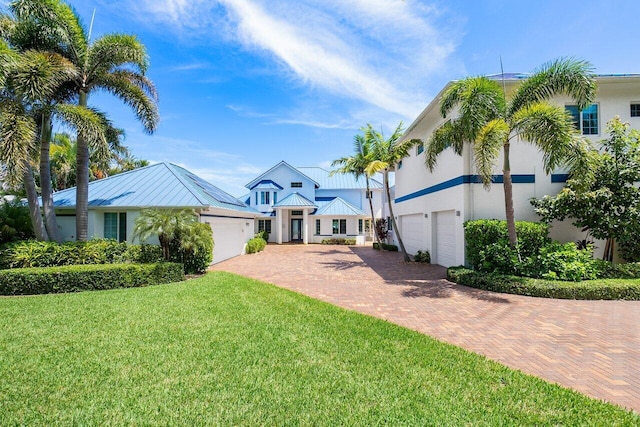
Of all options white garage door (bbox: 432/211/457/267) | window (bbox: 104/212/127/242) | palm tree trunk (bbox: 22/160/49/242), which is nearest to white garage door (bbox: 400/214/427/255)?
white garage door (bbox: 432/211/457/267)

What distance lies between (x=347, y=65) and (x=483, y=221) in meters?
7.95

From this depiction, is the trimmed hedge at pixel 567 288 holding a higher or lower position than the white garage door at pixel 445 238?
lower

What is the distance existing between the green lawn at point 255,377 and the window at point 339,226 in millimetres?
23164

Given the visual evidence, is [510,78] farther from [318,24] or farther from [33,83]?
[33,83]

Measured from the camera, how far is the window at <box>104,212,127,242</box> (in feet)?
49.6

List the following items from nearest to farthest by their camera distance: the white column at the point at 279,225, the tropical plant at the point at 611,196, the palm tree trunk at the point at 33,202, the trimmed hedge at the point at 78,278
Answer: the trimmed hedge at the point at 78,278, the tropical plant at the point at 611,196, the palm tree trunk at the point at 33,202, the white column at the point at 279,225

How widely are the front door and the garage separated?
9.63 metres

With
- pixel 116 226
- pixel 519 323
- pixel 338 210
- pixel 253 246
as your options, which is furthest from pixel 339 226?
pixel 519 323

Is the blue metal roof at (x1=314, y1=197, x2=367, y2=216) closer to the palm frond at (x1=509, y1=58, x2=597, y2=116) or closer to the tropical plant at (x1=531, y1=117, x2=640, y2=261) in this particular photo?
the tropical plant at (x1=531, y1=117, x2=640, y2=261)

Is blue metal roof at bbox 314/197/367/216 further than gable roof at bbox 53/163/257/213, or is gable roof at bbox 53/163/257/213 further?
blue metal roof at bbox 314/197/367/216

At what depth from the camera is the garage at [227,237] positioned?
1703 centimetres

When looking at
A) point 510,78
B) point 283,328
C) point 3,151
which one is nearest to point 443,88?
point 510,78

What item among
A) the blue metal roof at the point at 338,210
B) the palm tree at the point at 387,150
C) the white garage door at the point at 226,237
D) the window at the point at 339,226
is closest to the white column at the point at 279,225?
the blue metal roof at the point at 338,210

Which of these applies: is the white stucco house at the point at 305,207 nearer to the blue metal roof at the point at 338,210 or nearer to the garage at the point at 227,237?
the blue metal roof at the point at 338,210
